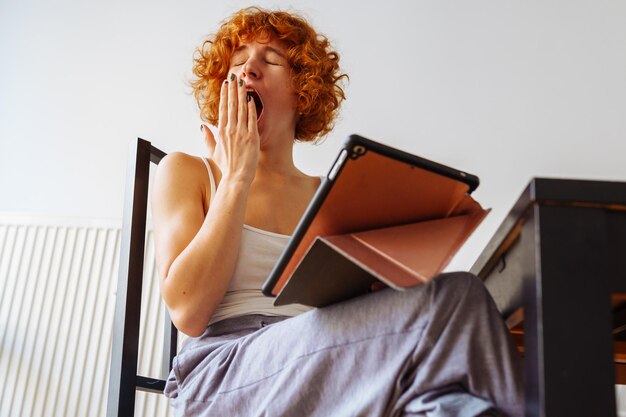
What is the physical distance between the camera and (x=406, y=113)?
2.18 metres

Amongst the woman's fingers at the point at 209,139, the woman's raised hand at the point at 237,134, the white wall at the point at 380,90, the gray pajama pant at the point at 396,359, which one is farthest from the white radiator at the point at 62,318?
the gray pajama pant at the point at 396,359

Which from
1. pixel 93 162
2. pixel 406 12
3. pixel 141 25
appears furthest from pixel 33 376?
pixel 406 12

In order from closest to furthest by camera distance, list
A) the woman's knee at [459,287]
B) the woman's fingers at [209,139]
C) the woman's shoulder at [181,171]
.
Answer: the woman's knee at [459,287]
the woman's shoulder at [181,171]
the woman's fingers at [209,139]

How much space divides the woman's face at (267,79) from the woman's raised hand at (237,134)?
0.33 ft

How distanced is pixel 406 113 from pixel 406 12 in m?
0.36

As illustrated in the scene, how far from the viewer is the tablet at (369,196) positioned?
69 centimetres

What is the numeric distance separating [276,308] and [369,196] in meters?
0.40

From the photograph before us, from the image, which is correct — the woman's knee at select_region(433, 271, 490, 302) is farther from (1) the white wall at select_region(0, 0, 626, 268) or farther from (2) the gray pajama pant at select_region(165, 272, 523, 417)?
(1) the white wall at select_region(0, 0, 626, 268)

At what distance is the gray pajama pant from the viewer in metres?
0.65

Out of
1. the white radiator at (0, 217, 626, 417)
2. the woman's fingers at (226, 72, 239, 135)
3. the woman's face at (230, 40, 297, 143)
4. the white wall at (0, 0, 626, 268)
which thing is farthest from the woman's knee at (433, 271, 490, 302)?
the white radiator at (0, 217, 626, 417)

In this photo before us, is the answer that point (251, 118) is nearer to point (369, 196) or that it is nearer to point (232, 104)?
point (232, 104)

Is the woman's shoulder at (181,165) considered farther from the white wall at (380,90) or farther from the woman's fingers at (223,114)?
the white wall at (380,90)

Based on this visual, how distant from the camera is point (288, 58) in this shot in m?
1.39

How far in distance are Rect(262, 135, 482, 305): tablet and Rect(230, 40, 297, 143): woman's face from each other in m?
0.60
